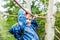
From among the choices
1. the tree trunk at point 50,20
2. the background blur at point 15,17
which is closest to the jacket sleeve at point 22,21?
the tree trunk at point 50,20

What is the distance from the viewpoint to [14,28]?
162 cm

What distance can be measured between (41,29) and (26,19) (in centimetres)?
412

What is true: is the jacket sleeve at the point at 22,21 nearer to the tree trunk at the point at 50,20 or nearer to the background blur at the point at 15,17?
the tree trunk at the point at 50,20

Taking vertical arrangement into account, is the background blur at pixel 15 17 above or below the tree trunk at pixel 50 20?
below

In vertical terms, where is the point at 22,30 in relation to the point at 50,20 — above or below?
above

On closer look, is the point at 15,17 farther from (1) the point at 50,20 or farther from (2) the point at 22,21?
(2) the point at 22,21

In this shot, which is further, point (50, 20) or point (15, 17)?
point (15, 17)

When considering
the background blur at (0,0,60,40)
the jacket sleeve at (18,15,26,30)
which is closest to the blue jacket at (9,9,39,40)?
the jacket sleeve at (18,15,26,30)

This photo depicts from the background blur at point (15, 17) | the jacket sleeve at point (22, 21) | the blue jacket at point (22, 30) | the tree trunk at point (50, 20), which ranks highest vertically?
the jacket sleeve at point (22, 21)

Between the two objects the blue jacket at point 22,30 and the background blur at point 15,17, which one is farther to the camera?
the background blur at point 15,17

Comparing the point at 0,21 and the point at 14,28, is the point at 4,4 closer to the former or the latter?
the point at 0,21

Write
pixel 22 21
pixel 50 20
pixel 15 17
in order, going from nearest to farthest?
1. pixel 22 21
2. pixel 50 20
3. pixel 15 17

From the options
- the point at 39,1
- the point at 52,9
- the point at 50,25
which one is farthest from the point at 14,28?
the point at 39,1

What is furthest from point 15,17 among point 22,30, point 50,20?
point 22,30
